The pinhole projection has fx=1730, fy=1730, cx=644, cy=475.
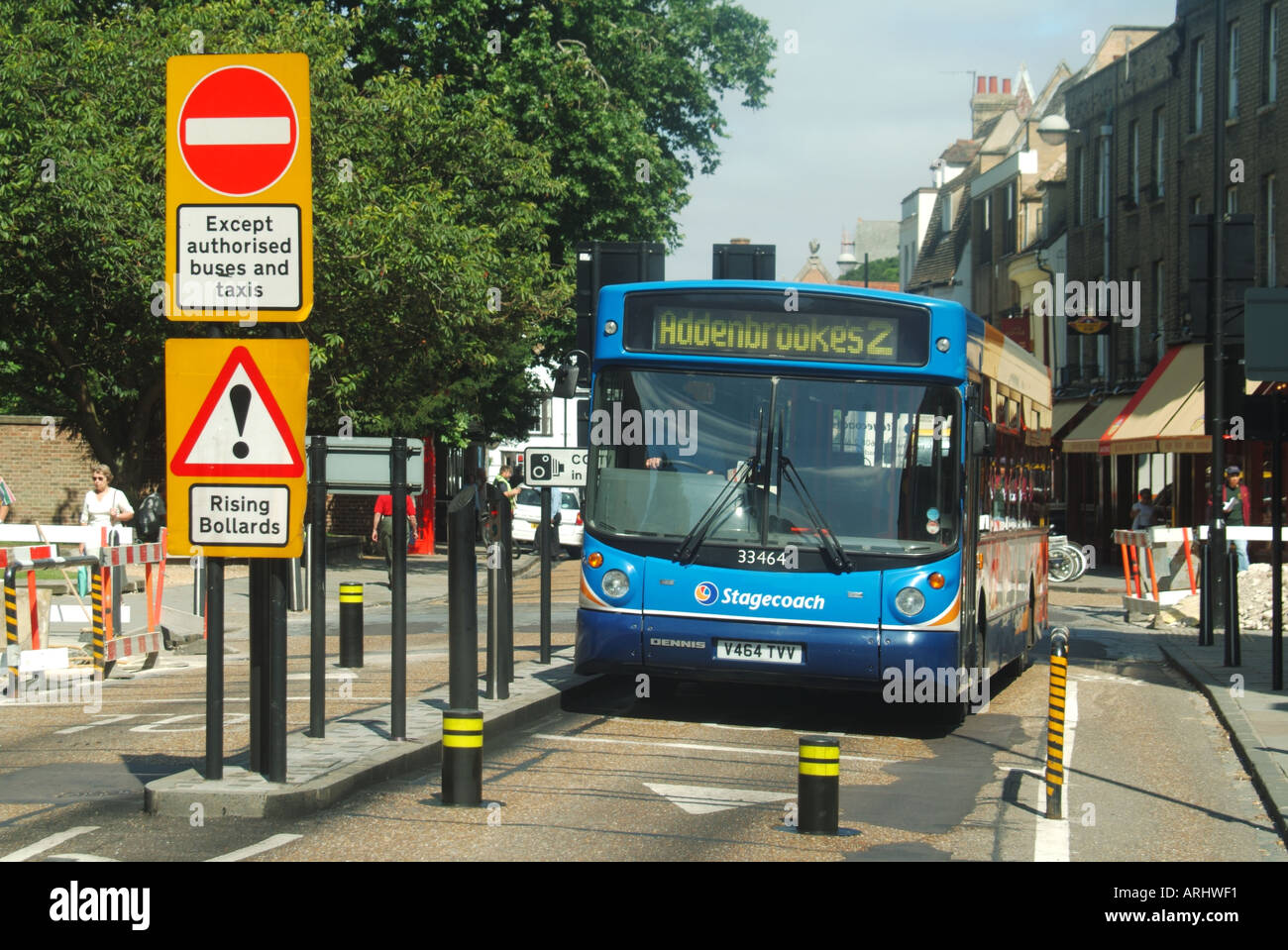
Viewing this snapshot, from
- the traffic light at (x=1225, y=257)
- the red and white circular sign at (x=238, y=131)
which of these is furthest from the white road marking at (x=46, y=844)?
the traffic light at (x=1225, y=257)

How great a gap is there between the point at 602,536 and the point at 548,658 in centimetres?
306

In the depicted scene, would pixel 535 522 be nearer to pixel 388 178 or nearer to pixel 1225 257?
pixel 388 178

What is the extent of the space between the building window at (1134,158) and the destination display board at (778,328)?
1233 inches

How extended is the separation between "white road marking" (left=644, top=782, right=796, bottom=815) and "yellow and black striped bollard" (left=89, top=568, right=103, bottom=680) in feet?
20.5

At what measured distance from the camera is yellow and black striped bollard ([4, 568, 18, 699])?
13242 mm

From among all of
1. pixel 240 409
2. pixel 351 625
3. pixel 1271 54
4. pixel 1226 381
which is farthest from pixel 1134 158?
pixel 240 409

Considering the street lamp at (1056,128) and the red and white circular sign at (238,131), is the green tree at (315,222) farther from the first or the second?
the street lamp at (1056,128)

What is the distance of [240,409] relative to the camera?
318 inches

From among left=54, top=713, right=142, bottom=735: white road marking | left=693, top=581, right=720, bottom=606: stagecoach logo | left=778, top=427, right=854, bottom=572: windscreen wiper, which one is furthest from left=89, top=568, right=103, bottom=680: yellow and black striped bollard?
left=778, top=427, right=854, bottom=572: windscreen wiper

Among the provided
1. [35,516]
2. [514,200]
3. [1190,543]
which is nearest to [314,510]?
[1190,543]

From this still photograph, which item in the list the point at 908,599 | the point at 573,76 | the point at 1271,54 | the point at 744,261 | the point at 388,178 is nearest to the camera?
the point at 908,599

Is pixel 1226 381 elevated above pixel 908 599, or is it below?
above

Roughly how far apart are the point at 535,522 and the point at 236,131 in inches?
1255

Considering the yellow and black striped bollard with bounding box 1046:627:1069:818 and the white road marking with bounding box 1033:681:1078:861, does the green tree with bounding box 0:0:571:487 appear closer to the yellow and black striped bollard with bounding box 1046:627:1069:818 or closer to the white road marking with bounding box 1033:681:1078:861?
the white road marking with bounding box 1033:681:1078:861
